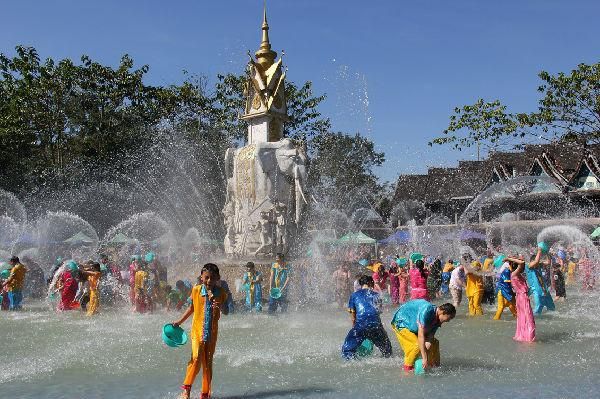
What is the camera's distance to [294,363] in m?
8.62

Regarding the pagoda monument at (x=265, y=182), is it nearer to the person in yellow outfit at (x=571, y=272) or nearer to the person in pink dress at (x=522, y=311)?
the person in pink dress at (x=522, y=311)

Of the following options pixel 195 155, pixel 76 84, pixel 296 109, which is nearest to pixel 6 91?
pixel 76 84

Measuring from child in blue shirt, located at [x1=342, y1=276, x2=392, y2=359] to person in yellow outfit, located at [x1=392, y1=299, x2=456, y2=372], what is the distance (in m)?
0.56

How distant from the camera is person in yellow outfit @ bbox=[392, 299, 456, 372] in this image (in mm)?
7355

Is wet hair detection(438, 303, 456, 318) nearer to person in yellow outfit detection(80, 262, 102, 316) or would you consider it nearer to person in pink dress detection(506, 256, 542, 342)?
person in pink dress detection(506, 256, 542, 342)

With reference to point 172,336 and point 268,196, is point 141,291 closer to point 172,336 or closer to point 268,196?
point 268,196

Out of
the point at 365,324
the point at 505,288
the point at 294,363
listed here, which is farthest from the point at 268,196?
the point at 365,324

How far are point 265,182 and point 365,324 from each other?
9921 millimetres

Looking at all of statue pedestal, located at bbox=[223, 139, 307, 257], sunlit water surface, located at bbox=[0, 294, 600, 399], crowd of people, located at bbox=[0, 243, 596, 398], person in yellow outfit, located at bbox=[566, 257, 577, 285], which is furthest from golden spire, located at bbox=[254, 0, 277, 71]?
person in yellow outfit, located at bbox=[566, 257, 577, 285]

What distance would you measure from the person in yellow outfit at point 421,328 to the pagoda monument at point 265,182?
10001 millimetres

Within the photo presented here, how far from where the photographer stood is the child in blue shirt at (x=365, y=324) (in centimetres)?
845

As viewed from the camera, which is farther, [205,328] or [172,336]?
[172,336]

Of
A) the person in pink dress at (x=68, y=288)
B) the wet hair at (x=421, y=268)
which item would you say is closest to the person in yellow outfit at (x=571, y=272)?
the wet hair at (x=421, y=268)

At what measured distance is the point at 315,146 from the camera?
39.5 meters
